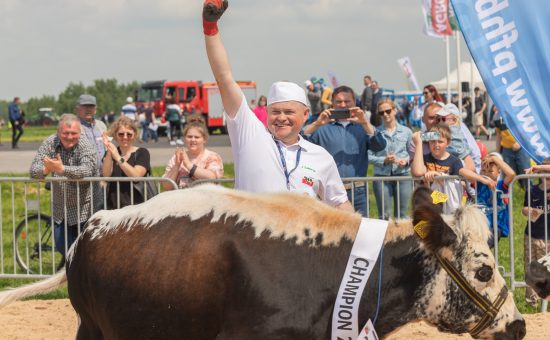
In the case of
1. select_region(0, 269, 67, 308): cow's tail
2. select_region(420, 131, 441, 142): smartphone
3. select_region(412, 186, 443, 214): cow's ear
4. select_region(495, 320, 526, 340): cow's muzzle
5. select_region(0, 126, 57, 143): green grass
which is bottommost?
select_region(495, 320, 526, 340): cow's muzzle

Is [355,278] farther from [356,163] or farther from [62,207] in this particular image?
[62,207]

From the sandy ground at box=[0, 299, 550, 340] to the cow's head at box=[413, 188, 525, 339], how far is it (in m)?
3.27

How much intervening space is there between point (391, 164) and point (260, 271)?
5593 mm

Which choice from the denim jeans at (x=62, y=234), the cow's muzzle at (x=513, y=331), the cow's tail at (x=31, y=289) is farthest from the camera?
the denim jeans at (x=62, y=234)

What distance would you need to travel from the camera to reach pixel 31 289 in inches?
162

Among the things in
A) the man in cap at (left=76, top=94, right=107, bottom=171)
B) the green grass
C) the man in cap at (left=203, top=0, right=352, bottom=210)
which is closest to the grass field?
the man in cap at (left=76, top=94, right=107, bottom=171)

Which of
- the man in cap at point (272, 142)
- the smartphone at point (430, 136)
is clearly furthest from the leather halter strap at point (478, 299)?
the smartphone at point (430, 136)

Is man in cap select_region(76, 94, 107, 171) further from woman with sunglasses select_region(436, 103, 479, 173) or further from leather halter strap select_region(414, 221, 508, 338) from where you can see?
leather halter strap select_region(414, 221, 508, 338)

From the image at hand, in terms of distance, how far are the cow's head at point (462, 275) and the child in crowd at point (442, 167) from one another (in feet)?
14.5

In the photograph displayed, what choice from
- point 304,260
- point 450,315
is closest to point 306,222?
point 304,260

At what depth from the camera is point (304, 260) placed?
3.54 m

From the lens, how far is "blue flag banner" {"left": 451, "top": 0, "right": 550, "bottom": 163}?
712 centimetres

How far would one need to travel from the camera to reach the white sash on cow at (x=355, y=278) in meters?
3.47

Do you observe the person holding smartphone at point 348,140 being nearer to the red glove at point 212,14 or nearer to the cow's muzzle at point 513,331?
the red glove at point 212,14
